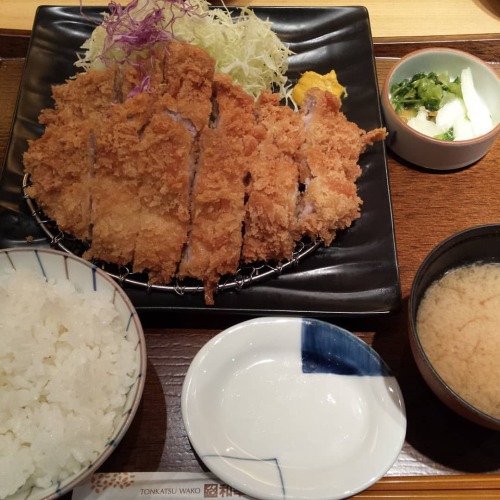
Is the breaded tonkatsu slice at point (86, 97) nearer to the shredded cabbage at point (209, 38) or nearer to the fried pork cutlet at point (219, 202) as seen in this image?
the shredded cabbage at point (209, 38)

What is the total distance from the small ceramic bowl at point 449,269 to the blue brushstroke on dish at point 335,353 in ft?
0.65

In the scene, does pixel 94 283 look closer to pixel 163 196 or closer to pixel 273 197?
pixel 163 196

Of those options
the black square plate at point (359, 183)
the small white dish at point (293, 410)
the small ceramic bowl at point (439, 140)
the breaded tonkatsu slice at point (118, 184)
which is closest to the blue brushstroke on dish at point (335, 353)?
the small white dish at point (293, 410)

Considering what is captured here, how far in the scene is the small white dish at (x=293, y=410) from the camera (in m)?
1.68

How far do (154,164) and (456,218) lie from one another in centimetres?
145

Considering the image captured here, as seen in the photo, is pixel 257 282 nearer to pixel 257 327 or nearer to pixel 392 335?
pixel 257 327

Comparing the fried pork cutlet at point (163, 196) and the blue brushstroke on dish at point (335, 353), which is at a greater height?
the fried pork cutlet at point (163, 196)

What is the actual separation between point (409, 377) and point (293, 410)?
501 mm

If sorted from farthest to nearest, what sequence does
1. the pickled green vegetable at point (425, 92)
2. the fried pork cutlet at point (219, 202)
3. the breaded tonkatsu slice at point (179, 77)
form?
the pickled green vegetable at point (425, 92)
the breaded tonkatsu slice at point (179, 77)
the fried pork cutlet at point (219, 202)

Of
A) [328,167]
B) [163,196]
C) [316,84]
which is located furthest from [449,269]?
[316,84]

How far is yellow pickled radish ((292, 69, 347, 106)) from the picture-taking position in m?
2.62

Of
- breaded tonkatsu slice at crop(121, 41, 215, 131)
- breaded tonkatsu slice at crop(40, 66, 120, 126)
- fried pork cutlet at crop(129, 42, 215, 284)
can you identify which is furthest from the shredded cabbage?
fried pork cutlet at crop(129, 42, 215, 284)

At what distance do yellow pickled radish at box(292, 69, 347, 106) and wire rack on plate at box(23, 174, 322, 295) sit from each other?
91 centimetres

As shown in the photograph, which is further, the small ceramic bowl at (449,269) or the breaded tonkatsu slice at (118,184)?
the breaded tonkatsu slice at (118,184)
